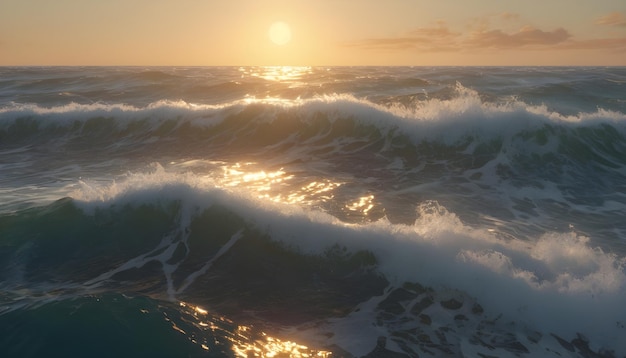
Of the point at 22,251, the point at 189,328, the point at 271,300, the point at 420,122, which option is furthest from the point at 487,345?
the point at 420,122

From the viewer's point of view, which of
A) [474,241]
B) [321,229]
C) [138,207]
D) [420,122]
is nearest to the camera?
[474,241]

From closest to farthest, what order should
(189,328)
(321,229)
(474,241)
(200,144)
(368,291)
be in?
(189,328) → (368,291) → (474,241) → (321,229) → (200,144)

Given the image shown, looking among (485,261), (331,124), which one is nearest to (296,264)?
(485,261)

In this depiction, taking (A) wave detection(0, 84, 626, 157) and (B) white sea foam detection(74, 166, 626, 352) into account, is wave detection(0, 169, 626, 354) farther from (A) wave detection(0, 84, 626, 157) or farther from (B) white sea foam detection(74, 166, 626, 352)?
(A) wave detection(0, 84, 626, 157)

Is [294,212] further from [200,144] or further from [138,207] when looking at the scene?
[200,144]

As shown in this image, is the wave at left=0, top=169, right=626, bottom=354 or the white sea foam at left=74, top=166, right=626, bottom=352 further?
the wave at left=0, top=169, right=626, bottom=354

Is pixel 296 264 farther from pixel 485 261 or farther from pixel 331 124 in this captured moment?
pixel 331 124

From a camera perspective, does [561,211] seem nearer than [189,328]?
No

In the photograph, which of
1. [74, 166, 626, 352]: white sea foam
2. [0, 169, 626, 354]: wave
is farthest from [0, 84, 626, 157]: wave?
[74, 166, 626, 352]: white sea foam
